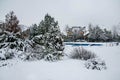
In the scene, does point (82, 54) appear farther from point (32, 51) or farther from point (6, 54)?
point (6, 54)

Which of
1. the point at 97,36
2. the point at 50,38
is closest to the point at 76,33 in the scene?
→ the point at 97,36

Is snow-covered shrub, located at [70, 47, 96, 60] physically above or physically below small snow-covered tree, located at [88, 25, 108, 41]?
below

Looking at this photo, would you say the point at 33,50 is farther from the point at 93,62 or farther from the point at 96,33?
the point at 96,33

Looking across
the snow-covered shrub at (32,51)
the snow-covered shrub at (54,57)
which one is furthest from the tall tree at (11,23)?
the snow-covered shrub at (54,57)

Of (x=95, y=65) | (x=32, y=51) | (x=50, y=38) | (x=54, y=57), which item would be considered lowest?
(x=95, y=65)

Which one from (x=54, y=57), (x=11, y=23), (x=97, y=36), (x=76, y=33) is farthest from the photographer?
(x=76, y=33)

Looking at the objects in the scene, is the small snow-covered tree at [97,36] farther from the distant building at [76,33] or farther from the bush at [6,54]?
the bush at [6,54]

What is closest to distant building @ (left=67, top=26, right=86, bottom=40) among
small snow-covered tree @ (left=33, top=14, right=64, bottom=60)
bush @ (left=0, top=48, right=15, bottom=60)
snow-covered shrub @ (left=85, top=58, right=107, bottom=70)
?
small snow-covered tree @ (left=33, top=14, right=64, bottom=60)

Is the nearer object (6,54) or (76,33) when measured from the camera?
(6,54)

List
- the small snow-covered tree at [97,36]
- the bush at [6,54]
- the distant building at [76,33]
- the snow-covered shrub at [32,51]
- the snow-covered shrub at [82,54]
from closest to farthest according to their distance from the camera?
the bush at [6,54]
the snow-covered shrub at [32,51]
the snow-covered shrub at [82,54]
the small snow-covered tree at [97,36]
the distant building at [76,33]

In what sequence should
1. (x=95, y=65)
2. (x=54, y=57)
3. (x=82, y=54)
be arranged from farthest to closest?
(x=82, y=54), (x=54, y=57), (x=95, y=65)

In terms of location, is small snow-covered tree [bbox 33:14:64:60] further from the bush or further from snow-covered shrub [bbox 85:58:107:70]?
snow-covered shrub [bbox 85:58:107:70]

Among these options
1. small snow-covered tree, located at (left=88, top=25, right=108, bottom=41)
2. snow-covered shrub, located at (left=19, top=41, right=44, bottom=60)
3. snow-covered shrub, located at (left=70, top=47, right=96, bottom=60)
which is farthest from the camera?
small snow-covered tree, located at (left=88, top=25, right=108, bottom=41)

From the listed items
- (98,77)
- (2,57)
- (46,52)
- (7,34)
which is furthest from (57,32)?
(98,77)
